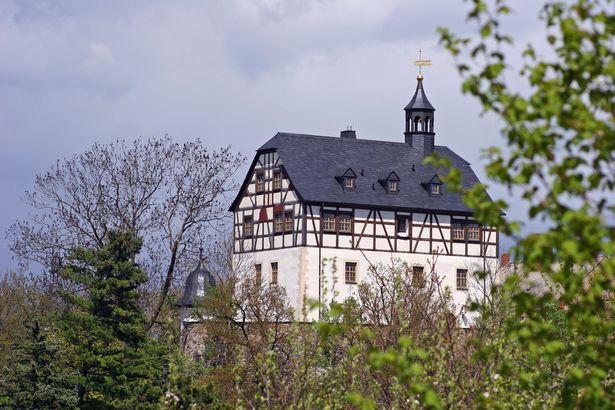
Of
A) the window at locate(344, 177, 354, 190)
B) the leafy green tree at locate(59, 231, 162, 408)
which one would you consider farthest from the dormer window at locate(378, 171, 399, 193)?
the leafy green tree at locate(59, 231, 162, 408)

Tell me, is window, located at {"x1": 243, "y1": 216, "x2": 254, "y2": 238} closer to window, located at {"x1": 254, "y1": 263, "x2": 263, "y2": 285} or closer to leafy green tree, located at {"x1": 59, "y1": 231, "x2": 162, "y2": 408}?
window, located at {"x1": 254, "y1": 263, "x2": 263, "y2": 285}

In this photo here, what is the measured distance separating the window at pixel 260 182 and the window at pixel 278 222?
81.7 inches

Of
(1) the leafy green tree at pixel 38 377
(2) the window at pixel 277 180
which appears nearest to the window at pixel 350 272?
(2) the window at pixel 277 180

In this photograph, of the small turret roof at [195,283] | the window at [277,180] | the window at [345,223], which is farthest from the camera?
the window at [277,180]

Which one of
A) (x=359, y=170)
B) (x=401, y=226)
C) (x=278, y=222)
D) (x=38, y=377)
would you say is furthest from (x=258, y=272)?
(x=38, y=377)

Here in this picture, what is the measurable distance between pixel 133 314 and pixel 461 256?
2950cm

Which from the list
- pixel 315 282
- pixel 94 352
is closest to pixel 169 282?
pixel 315 282

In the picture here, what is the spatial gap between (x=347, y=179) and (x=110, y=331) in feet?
92.5

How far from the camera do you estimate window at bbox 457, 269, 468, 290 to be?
6843 cm

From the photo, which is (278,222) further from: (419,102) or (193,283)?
(419,102)

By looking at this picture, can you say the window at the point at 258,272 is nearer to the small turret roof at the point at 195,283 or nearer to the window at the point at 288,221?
the window at the point at 288,221

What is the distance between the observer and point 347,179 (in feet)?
226

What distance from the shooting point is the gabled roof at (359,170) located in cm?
6781

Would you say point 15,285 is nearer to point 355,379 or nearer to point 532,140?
point 355,379
